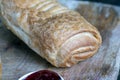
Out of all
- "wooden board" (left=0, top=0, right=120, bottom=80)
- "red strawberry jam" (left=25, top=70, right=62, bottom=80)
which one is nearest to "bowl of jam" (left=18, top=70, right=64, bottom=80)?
"red strawberry jam" (left=25, top=70, right=62, bottom=80)

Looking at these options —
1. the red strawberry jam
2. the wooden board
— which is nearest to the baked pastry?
the wooden board

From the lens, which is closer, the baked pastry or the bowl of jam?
the bowl of jam

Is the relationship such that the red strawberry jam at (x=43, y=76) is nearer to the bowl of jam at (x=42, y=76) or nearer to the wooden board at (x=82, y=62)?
the bowl of jam at (x=42, y=76)

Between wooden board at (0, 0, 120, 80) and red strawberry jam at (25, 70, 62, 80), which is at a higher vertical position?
red strawberry jam at (25, 70, 62, 80)

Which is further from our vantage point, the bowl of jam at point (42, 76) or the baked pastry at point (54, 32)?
the baked pastry at point (54, 32)

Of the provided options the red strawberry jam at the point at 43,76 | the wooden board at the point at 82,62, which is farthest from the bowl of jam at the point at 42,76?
the wooden board at the point at 82,62

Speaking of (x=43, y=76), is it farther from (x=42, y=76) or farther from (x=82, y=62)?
(x=82, y=62)

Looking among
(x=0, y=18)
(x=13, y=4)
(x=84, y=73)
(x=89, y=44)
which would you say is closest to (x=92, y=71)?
(x=84, y=73)

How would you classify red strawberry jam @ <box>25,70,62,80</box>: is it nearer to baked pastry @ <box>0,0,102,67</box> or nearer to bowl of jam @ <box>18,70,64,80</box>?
bowl of jam @ <box>18,70,64,80</box>
